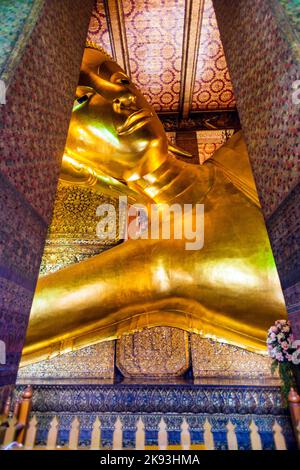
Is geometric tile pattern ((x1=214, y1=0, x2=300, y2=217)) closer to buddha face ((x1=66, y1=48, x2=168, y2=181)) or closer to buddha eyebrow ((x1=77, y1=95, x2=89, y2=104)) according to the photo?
buddha face ((x1=66, y1=48, x2=168, y2=181))

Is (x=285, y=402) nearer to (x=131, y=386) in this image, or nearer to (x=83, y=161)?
(x=131, y=386)

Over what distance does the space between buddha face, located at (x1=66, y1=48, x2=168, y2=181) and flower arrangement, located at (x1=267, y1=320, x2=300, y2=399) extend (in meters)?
1.43

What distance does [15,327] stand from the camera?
3.26ft

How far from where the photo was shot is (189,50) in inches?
124

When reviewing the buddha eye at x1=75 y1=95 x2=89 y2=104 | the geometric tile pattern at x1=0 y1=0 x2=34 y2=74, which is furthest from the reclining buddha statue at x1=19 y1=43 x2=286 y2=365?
the geometric tile pattern at x1=0 y1=0 x2=34 y2=74

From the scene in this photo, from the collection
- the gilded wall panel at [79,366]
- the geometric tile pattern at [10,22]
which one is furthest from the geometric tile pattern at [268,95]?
the gilded wall panel at [79,366]

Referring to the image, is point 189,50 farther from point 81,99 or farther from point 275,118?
point 275,118

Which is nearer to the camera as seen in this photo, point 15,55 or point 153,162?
point 15,55

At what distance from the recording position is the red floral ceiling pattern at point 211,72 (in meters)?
2.93

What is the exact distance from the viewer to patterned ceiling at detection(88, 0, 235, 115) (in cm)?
281


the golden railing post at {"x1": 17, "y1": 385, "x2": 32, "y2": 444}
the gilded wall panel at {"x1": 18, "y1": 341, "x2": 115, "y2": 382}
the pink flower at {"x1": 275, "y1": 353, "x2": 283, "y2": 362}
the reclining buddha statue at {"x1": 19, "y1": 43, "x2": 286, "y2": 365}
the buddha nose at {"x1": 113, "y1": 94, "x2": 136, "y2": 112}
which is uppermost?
the buddha nose at {"x1": 113, "y1": 94, "x2": 136, "y2": 112}

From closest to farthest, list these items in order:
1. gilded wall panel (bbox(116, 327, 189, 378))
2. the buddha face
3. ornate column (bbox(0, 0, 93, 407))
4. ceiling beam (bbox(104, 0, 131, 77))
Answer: ornate column (bbox(0, 0, 93, 407))
the buddha face
gilded wall panel (bbox(116, 327, 189, 378))
ceiling beam (bbox(104, 0, 131, 77))
